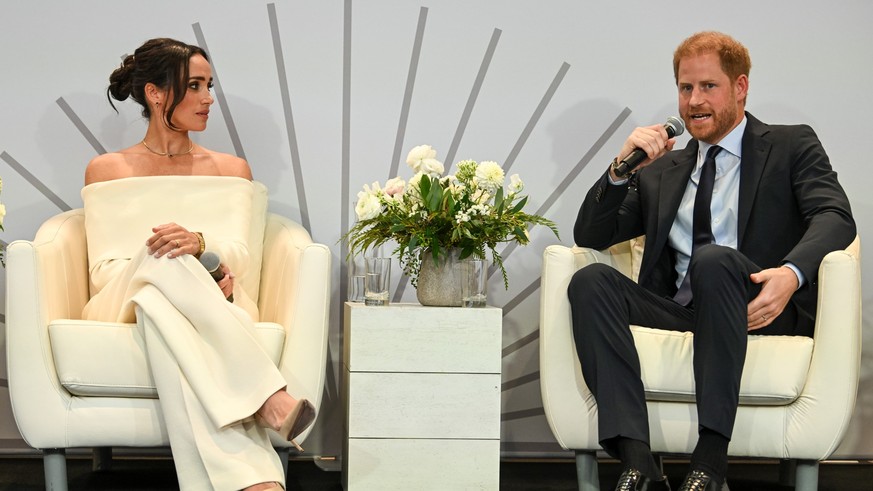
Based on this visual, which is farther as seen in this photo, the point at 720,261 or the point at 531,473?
the point at 531,473

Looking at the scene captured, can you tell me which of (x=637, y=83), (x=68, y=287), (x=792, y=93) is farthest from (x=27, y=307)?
(x=792, y=93)

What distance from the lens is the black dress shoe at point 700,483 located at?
209 centimetres

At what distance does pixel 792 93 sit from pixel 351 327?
195 centimetres

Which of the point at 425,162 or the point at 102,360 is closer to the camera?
the point at 102,360

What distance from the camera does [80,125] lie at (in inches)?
125

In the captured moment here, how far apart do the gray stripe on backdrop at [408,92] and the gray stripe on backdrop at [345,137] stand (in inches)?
6.4

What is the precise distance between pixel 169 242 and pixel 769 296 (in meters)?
1.49

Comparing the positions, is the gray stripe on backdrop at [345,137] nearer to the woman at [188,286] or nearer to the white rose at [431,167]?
the woman at [188,286]

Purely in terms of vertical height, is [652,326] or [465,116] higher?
[465,116]

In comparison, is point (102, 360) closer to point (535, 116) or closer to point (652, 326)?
point (652, 326)

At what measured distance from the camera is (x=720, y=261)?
222 cm

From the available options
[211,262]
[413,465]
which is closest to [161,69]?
[211,262]

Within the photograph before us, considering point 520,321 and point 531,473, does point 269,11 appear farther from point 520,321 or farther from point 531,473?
point 531,473

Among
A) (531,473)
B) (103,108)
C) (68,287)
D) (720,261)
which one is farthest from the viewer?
(103,108)
